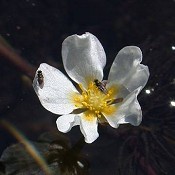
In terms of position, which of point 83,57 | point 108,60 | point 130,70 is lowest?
point 108,60

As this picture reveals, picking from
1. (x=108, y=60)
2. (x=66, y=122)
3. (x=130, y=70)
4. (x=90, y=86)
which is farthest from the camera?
(x=108, y=60)

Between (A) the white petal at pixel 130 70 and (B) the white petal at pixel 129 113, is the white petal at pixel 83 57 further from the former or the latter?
(B) the white petal at pixel 129 113

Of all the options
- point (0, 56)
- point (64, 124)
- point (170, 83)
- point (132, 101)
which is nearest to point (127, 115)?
point (132, 101)

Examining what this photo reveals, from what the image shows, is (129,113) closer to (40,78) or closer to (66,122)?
(66,122)

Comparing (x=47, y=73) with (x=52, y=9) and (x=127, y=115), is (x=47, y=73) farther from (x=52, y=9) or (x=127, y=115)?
(x=52, y=9)

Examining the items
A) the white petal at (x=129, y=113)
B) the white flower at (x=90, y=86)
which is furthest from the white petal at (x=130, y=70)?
the white petal at (x=129, y=113)

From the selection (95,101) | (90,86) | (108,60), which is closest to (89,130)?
(95,101)

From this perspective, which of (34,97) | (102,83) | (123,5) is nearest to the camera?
(102,83)
